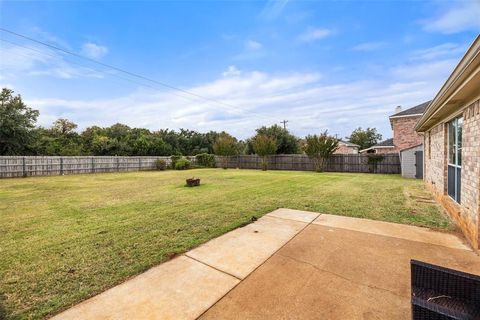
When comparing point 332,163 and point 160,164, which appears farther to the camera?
point 160,164

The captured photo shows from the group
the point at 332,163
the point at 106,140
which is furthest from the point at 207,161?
the point at 106,140

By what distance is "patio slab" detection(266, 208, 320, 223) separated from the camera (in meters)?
4.68

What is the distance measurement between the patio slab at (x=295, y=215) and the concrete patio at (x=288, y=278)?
0.73m

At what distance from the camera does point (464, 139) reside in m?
3.87

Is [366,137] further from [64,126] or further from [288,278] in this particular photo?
[64,126]

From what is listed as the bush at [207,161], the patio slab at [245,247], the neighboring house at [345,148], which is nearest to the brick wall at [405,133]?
the neighboring house at [345,148]

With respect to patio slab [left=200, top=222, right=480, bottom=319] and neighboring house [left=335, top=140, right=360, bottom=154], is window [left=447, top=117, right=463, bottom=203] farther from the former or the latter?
neighboring house [left=335, top=140, right=360, bottom=154]

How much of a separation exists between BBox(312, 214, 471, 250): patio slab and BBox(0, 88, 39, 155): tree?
25247 millimetres

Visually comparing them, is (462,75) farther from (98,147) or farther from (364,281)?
(98,147)

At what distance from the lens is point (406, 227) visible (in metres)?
4.12

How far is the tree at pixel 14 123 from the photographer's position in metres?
18.5

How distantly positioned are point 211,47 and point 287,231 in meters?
12.2

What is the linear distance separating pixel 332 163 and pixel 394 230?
48.9ft

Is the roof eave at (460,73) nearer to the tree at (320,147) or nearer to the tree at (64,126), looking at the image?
the tree at (320,147)
